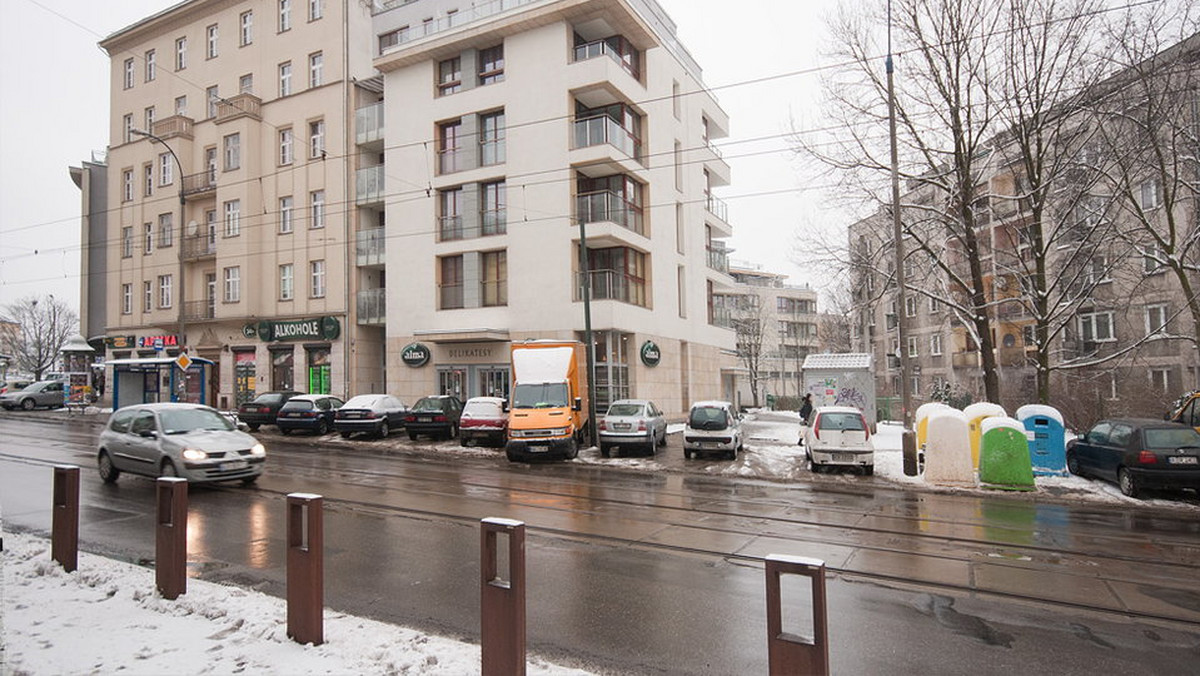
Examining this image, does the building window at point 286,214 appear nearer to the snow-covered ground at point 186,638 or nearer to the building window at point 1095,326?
the snow-covered ground at point 186,638

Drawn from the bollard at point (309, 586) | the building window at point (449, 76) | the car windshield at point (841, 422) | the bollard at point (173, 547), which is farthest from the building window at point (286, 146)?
the bollard at point (309, 586)

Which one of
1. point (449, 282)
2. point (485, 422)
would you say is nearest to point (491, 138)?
point (449, 282)

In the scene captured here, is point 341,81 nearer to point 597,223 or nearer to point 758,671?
point 597,223

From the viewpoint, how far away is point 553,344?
20.6 meters

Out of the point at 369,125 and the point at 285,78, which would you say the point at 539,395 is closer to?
the point at 369,125

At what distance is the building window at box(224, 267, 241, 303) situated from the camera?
34969 mm

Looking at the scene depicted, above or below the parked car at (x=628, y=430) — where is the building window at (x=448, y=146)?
above

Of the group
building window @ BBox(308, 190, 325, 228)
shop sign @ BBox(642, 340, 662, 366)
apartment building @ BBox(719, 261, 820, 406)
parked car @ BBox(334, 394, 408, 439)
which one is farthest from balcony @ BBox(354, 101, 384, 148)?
apartment building @ BBox(719, 261, 820, 406)

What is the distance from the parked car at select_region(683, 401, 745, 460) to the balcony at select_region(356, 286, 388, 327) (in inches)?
718

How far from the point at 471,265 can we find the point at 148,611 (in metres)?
24.2

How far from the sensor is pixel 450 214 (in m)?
30.1

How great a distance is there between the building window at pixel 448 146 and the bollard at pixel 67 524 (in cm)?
2461

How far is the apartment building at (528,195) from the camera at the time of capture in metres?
27.2

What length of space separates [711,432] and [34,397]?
4153 centimetres
